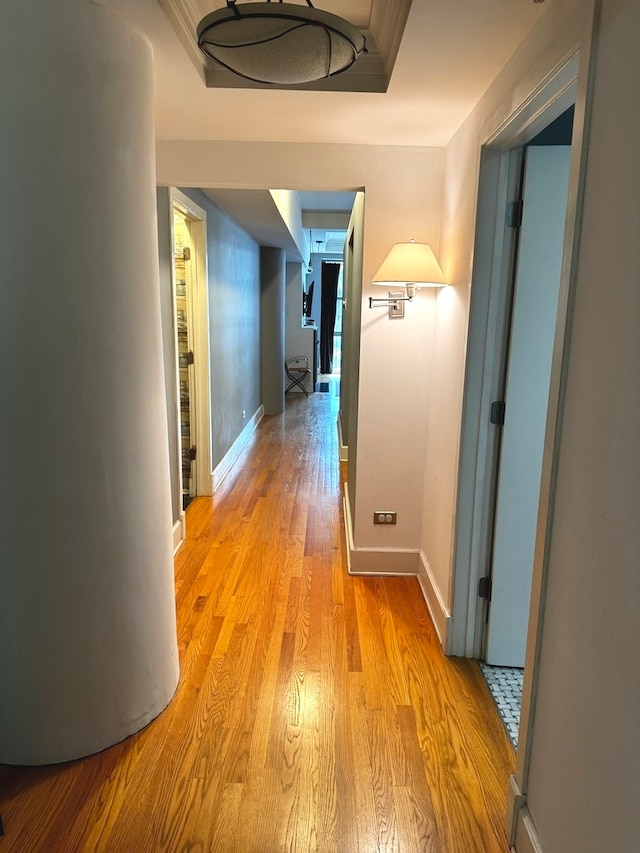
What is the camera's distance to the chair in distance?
1010 centimetres

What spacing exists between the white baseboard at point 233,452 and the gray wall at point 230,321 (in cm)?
7

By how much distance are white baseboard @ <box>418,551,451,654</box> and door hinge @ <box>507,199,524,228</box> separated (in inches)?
65.0

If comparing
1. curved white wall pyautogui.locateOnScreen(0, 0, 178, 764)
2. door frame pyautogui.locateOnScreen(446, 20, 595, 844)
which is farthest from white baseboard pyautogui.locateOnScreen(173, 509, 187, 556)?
door frame pyautogui.locateOnScreen(446, 20, 595, 844)

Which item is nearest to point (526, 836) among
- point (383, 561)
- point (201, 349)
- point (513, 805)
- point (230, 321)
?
point (513, 805)

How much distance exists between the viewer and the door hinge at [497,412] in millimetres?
2211

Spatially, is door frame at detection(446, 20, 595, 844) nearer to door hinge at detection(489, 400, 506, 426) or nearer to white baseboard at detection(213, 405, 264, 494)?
door hinge at detection(489, 400, 506, 426)

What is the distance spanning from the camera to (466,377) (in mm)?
2236

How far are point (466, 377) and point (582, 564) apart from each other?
114cm

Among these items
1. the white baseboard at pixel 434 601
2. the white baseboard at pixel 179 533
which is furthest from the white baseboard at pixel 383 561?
the white baseboard at pixel 179 533

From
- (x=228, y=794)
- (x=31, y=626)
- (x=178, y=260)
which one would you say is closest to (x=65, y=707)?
(x=31, y=626)

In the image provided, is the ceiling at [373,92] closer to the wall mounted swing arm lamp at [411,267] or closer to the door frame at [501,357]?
the door frame at [501,357]

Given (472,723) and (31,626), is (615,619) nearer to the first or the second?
(472,723)

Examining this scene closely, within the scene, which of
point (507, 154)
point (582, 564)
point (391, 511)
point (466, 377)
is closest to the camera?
point (582, 564)

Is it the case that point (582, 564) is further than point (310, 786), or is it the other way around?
point (310, 786)
